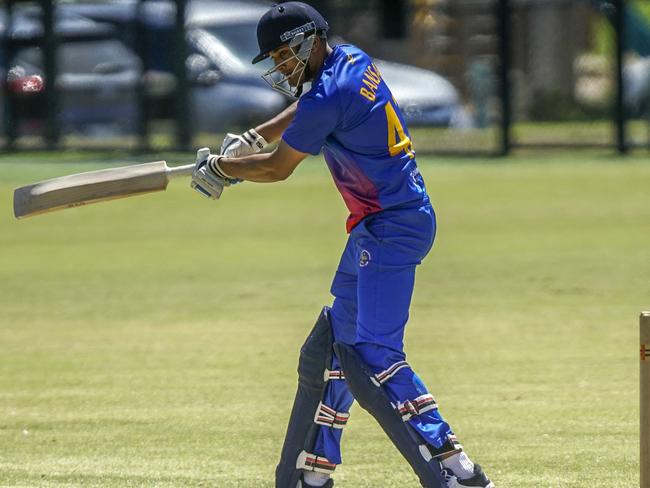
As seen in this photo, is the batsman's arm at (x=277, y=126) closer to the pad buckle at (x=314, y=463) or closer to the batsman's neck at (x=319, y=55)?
the batsman's neck at (x=319, y=55)

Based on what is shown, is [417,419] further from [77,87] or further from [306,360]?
[77,87]

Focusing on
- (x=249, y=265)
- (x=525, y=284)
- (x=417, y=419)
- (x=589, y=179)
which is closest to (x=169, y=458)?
(x=417, y=419)

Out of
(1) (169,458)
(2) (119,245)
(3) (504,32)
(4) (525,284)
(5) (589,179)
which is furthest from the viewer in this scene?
(3) (504,32)

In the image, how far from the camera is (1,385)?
8.38 metres

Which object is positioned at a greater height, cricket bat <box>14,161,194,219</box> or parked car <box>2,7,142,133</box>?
cricket bat <box>14,161,194,219</box>

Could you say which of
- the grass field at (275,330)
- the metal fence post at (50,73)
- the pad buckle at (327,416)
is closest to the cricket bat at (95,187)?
the pad buckle at (327,416)

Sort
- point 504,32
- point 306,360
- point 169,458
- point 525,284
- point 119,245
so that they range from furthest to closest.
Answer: point 504,32, point 119,245, point 525,284, point 169,458, point 306,360

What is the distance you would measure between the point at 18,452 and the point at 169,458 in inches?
29.2

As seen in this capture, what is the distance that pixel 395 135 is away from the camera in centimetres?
564

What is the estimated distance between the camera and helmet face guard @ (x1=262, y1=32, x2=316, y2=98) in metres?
5.55

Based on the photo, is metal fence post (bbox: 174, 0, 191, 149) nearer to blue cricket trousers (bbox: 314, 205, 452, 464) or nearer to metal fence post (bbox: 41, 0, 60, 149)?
metal fence post (bbox: 41, 0, 60, 149)

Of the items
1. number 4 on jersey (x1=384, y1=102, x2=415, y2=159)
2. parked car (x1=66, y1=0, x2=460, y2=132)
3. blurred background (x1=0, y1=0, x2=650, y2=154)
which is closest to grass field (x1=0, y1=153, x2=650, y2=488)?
number 4 on jersey (x1=384, y1=102, x2=415, y2=159)

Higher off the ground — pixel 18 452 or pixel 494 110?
pixel 18 452

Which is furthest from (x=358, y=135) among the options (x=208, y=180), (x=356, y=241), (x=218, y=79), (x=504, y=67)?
(x=218, y=79)
